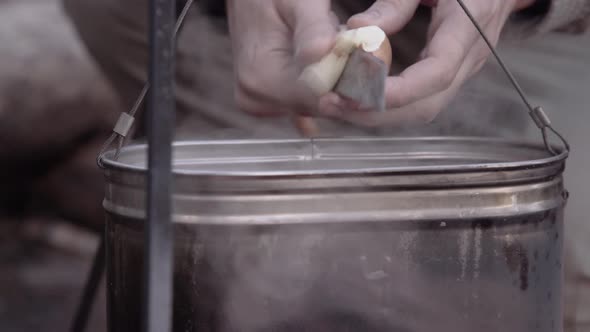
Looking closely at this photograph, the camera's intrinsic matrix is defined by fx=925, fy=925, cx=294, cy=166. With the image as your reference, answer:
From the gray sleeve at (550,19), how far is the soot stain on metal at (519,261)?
1.87 ft

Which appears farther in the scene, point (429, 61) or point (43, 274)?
point (43, 274)

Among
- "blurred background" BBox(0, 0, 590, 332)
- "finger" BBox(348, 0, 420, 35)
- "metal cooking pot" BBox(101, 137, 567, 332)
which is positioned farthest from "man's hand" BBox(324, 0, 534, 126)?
"blurred background" BBox(0, 0, 590, 332)

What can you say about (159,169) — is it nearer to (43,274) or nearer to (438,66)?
(438,66)

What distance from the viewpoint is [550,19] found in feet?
4.65

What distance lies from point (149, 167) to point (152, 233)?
2.3 inches

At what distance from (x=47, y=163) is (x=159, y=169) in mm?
2317

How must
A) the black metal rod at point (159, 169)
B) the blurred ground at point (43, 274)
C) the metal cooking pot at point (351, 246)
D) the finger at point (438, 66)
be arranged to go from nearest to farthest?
the black metal rod at point (159, 169), the metal cooking pot at point (351, 246), the finger at point (438, 66), the blurred ground at point (43, 274)

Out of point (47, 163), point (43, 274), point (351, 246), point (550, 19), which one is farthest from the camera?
point (47, 163)

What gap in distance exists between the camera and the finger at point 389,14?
1050 mm

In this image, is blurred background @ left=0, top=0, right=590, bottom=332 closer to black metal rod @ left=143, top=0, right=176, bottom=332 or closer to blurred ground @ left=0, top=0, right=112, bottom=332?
blurred ground @ left=0, top=0, right=112, bottom=332

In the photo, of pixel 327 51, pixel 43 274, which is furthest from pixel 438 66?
pixel 43 274

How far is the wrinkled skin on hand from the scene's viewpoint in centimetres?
101

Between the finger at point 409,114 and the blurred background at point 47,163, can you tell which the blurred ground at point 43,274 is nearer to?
the blurred background at point 47,163

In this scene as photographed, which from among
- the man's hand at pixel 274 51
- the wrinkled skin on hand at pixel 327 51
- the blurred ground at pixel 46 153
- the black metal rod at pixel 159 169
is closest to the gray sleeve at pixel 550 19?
the wrinkled skin on hand at pixel 327 51
